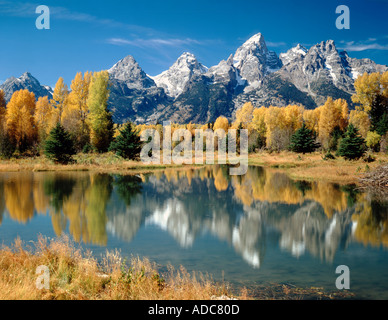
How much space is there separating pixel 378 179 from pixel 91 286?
26.2m

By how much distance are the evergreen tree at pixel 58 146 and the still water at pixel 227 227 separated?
12040 millimetres

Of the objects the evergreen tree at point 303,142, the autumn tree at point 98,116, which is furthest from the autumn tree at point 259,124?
the autumn tree at point 98,116

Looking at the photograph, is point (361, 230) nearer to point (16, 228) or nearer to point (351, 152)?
point (16, 228)

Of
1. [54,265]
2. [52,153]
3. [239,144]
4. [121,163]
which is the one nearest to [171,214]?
[54,265]

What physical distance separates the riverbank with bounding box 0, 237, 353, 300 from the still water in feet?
2.76

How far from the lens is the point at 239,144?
252 feet

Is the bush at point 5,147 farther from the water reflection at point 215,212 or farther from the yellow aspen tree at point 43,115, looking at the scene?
the water reflection at point 215,212

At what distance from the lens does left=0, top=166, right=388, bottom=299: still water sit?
29.7ft

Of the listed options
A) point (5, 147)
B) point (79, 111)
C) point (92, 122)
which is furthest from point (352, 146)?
point (5, 147)

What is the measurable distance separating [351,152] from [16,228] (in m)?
37.1

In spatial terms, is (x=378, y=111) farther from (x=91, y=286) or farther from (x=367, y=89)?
(x=91, y=286)

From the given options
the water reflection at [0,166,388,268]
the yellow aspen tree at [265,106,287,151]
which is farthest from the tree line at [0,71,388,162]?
the water reflection at [0,166,388,268]

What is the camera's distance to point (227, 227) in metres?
13.8
